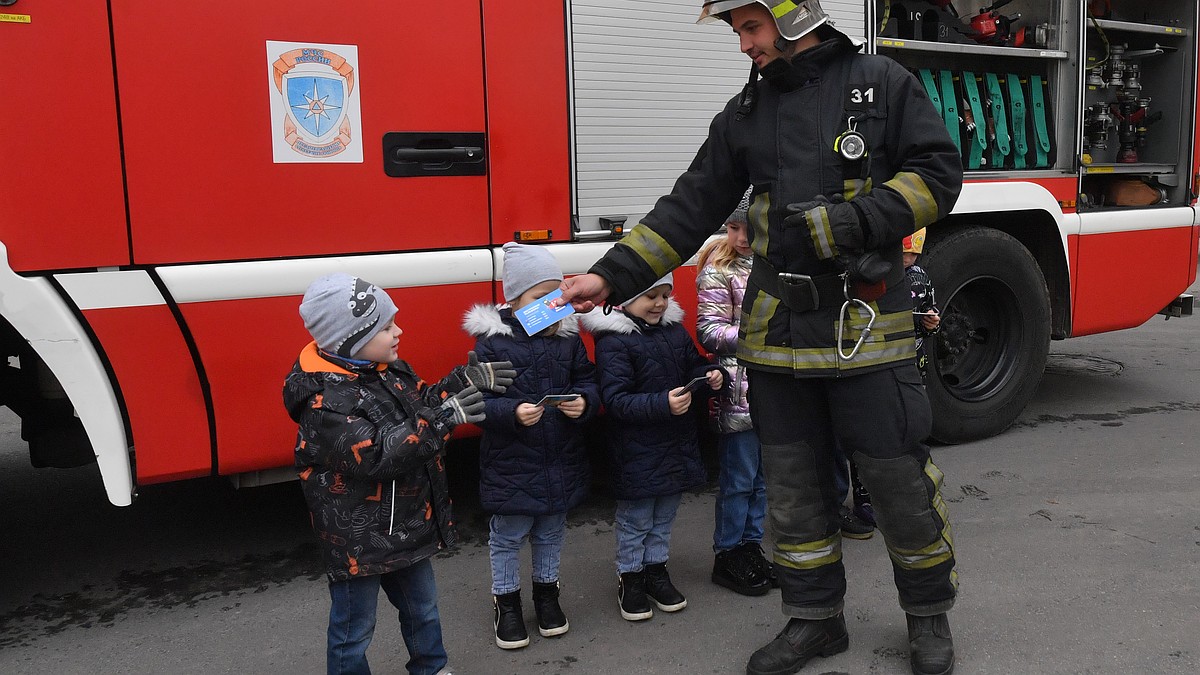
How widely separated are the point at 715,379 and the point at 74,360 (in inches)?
76.6

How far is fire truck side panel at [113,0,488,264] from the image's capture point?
3.14 m

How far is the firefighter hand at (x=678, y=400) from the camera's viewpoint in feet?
10.1

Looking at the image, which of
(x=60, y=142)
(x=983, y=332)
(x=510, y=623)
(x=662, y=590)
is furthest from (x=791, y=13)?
(x=983, y=332)

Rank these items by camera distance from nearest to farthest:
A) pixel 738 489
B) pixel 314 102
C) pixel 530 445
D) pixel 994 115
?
pixel 530 445, pixel 314 102, pixel 738 489, pixel 994 115

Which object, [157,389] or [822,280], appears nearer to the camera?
[822,280]

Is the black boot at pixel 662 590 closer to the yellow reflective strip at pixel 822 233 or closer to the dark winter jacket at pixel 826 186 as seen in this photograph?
the dark winter jacket at pixel 826 186

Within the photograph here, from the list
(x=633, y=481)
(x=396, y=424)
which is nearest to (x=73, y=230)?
(x=396, y=424)

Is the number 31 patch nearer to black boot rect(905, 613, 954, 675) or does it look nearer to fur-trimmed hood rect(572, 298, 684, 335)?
fur-trimmed hood rect(572, 298, 684, 335)

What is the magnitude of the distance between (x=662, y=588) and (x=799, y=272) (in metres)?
1.20

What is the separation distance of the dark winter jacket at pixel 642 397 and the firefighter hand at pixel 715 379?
2.2 inches

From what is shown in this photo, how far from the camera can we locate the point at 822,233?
8.51 ft

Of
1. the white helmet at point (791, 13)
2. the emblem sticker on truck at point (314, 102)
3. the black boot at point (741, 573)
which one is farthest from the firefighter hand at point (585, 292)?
the black boot at point (741, 573)

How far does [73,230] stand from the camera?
3.04 m

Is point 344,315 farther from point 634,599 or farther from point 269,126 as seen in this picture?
point 634,599
